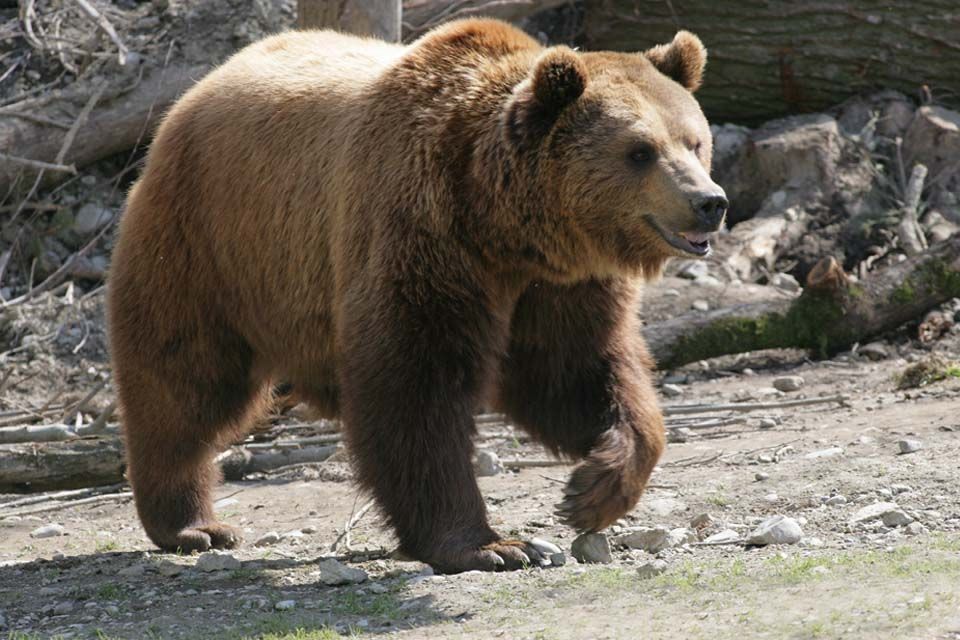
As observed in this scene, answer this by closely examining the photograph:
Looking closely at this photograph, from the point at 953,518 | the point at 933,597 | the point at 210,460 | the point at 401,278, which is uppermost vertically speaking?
the point at 401,278

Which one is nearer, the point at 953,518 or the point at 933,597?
the point at 933,597

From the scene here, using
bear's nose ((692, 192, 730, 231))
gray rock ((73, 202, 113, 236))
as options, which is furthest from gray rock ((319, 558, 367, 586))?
gray rock ((73, 202, 113, 236))

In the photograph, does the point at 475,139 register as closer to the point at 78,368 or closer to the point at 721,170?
the point at 78,368

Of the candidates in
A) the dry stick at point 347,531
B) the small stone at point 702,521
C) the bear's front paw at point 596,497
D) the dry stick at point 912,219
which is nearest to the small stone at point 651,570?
the bear's front paw at point 596,497

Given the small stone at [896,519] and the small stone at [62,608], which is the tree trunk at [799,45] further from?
the small stone at [62,608]

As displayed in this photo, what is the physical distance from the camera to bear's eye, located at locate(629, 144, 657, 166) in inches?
213

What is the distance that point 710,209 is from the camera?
522cm

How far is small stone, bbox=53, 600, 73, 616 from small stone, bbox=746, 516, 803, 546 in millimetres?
2681

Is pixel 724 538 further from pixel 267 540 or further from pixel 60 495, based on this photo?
pixel 60 495

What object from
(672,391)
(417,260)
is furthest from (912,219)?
(417,260)

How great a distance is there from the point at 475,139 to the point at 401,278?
2.20ft

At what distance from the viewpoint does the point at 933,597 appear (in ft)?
13.9

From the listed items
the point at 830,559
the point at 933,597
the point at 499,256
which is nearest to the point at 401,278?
the point at 499,256

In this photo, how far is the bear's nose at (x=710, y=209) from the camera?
5.20 meters
